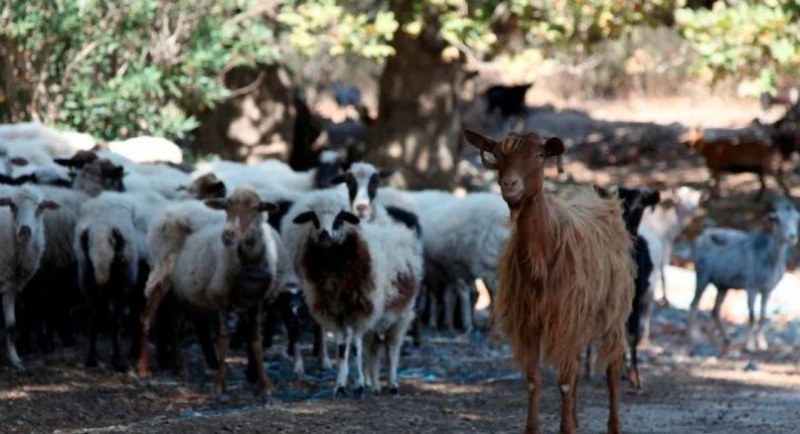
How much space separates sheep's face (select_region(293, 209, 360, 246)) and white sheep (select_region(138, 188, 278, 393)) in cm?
34

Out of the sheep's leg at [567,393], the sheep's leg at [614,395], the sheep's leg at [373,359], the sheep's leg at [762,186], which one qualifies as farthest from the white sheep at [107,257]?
the sheep's leg at [762,186]

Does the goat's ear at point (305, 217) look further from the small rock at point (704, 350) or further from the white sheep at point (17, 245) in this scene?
the small rock at point (704, 350)

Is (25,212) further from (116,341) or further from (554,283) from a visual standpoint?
(554,283)

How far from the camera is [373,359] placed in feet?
41.4

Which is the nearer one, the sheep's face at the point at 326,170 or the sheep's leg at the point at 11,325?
the sheep's leg at the point at 11,325

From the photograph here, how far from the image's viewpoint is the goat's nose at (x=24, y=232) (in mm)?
12906

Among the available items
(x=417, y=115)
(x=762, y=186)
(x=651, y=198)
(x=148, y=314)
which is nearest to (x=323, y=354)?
(x=148, y=314)

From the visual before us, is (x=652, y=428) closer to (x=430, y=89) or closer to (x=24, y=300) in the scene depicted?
(x=24, y=300)

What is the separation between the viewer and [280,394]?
41.0ft

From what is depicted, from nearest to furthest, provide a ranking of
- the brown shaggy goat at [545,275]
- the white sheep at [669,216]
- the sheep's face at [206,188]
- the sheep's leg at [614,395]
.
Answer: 1. the brown shaggy goat at [545,275]
2. the sheep's leg at [614,395]
3. the sheep's face at [206,188]
4. the white sheep at [669,216]

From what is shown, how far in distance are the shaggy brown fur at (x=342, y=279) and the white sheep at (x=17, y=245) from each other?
2.40m

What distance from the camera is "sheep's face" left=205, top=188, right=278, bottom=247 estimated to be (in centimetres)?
1225

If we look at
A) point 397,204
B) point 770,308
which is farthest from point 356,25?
point 770,308

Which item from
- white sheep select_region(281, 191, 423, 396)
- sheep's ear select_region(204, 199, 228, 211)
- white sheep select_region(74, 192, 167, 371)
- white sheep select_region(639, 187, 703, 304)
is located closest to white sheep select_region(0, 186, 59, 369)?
white sheep select_region(74, 192, 167, 371)
